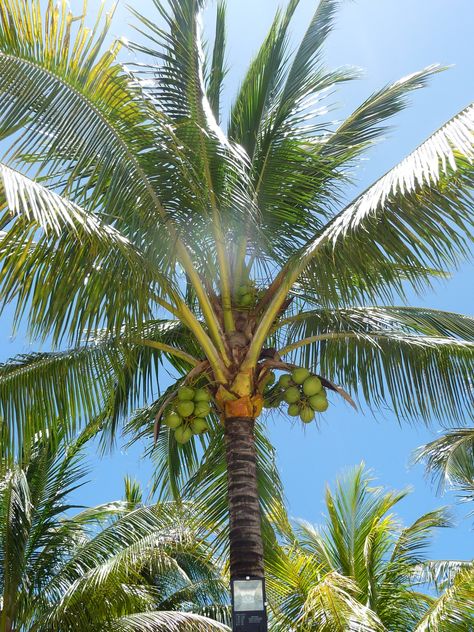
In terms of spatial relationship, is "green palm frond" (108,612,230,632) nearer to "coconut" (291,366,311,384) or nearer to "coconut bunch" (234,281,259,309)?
"coconut" (291,366,311,384)

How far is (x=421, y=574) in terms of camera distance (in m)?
13.4

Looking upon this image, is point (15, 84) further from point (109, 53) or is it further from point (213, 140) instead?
point (213, 140)

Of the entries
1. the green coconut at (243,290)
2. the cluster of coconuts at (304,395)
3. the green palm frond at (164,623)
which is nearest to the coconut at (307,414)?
the cluster of coconuts at (304,395)

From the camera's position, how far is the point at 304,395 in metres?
6.57

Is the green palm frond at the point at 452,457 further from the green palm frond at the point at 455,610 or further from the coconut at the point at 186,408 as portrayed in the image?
the coconut at the point at 186,408

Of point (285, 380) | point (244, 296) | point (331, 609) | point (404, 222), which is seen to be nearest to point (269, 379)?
point (285, 380)

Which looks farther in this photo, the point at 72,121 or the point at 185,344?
the point at 185,344

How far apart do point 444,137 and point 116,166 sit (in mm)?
2267

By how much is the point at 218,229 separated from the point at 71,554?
638 centimetres

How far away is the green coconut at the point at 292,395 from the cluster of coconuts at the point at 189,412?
599 mm

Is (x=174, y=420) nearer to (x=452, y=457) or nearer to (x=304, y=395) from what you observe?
(x=304, y=395)

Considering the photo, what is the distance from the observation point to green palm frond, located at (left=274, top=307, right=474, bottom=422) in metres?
7.15

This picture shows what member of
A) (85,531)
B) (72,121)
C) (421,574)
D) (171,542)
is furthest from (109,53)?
(421,574)

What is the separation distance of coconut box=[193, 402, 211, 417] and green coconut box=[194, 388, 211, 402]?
0.10 ft
